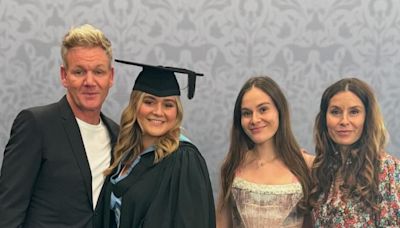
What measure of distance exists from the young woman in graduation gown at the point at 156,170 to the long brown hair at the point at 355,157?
50 centimetres

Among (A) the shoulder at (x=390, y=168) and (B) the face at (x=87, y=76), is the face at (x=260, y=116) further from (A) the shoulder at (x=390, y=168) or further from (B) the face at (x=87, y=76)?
(B) the face at (x=87, y=76)

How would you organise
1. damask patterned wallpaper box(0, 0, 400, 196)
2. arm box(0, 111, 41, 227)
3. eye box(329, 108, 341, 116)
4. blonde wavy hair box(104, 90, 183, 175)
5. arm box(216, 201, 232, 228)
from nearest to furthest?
1. arm box(0, 111, 41, 227)
2. blonde wavy hair box(104, 90, 183, 175)
3. eye box(329, 108, 341, 116)
4. arm box(216, 201, 232, 228)
5. damask patterned wallpaper box(0, 0, 400, 196)

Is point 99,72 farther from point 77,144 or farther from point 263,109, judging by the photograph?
point 263,109

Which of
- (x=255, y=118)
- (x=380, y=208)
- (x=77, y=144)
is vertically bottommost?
(x=380, y=208)

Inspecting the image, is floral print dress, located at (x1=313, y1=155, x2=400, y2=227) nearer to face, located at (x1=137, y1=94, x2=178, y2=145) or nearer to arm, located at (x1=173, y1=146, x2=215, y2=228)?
arm, located at (x1=173, y1=146, x2=215, y2=228)

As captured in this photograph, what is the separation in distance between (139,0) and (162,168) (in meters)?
1.13

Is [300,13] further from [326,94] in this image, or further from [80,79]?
[80,79]

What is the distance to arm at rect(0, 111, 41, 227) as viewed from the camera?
174 cm

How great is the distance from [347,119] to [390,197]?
1.12 feet

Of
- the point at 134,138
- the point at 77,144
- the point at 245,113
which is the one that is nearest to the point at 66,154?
the point at 77,144

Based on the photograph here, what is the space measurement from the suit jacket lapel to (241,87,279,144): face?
68cm

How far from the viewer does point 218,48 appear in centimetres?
260

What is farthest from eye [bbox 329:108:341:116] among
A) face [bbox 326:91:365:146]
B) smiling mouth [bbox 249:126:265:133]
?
smiling mouth [bbox 249:126:265:133]

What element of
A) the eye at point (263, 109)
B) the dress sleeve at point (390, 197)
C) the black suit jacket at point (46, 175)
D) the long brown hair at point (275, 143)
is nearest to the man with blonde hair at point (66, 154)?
the black suit jacket at point (46, 175)
